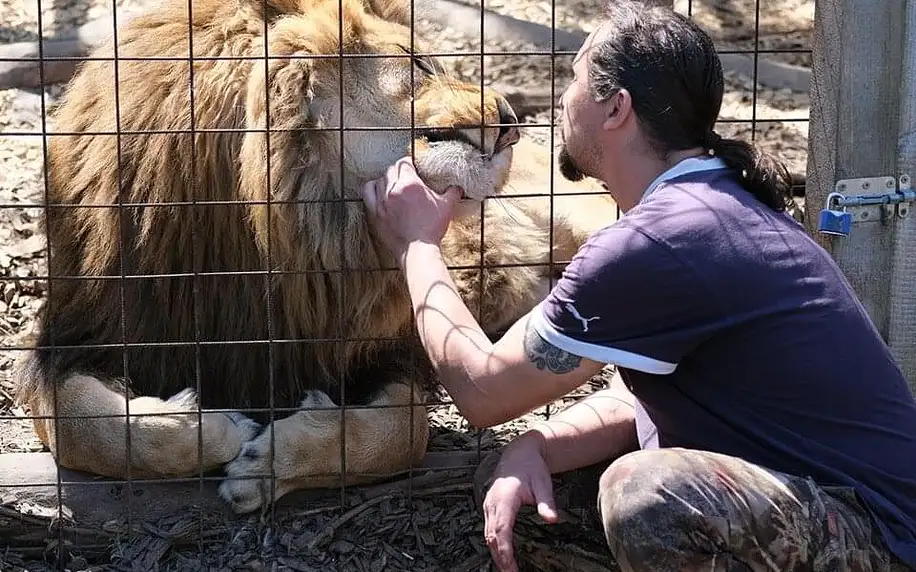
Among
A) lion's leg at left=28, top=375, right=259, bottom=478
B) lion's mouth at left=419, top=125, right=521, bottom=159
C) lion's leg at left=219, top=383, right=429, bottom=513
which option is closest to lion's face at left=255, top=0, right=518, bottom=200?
lion's mouth at left=419, top=125, right=521, bottom=159

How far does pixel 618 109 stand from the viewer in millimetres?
3186

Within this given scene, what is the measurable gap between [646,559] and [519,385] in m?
0.51

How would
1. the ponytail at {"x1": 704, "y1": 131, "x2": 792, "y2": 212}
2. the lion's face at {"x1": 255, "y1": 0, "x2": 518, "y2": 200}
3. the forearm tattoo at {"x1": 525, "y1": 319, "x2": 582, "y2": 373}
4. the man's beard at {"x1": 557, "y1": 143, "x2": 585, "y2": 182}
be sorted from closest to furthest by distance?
the forearm tattoo at {"x1": 525, "y1": 319, "x2": 582, "y2": 373} → the ponytail at {"x1": 704, "y1": 131, "x2": 792, "y2": 212} → the man's beard at {"x1": 557, "y1": 143, "x2": 585, "y2": 182} → the lion's face at {"x1": 255, "y1": 0, "x2": 518, "y2": 200}

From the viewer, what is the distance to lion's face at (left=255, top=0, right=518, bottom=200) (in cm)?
386

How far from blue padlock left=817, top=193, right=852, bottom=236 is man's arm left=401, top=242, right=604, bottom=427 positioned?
827 mm

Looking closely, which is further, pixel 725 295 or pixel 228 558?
pixel 228 558

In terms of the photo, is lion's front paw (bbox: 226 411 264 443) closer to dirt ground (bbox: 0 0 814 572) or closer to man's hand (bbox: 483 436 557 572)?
dirt ground (bbox: 0 0 814 572)

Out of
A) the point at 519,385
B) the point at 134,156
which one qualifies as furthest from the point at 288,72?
the point at 519,385

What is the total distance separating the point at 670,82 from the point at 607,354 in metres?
0.67

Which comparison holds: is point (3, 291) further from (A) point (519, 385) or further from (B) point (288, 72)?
(A) point (519, 385)

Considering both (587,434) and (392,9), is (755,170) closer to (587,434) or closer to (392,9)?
(587,434)

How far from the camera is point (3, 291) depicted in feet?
18.3

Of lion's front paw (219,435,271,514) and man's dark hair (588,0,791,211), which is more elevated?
man's dark hair (588,0,791,211)

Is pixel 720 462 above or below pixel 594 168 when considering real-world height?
below
